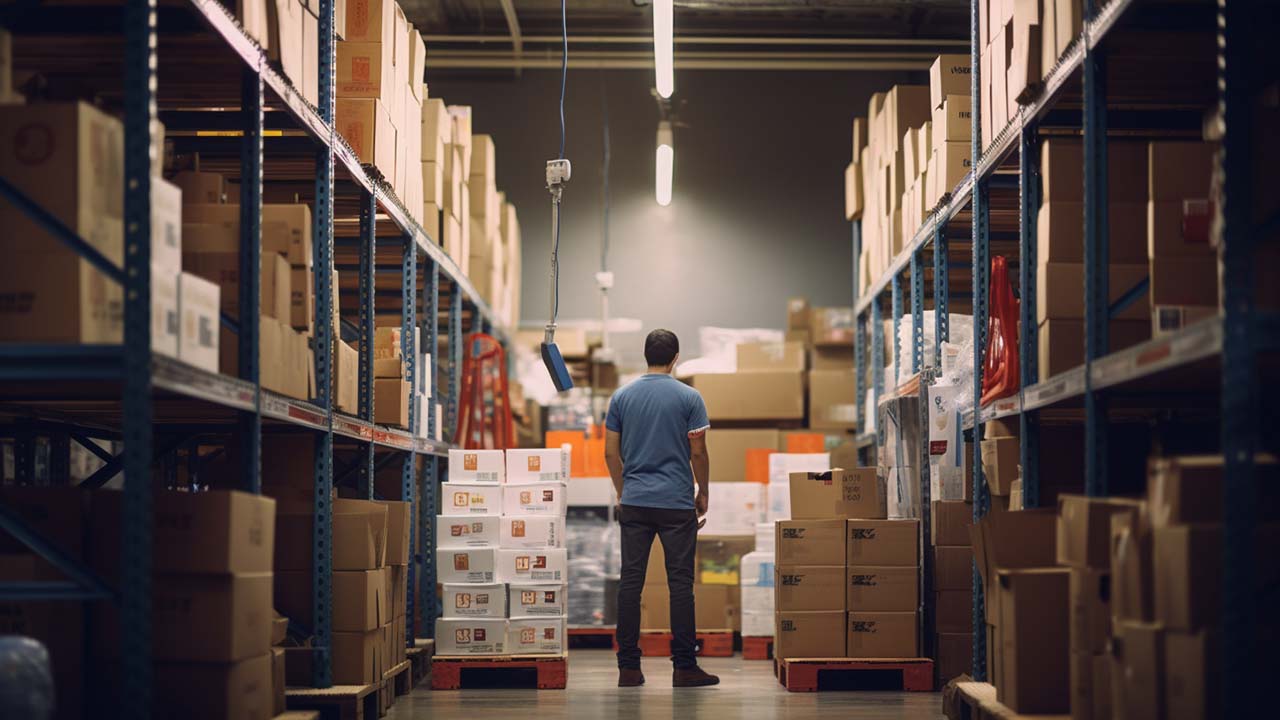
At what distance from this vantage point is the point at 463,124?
31.8ft

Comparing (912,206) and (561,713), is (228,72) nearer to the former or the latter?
(561,713)

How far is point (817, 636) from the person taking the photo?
717cm

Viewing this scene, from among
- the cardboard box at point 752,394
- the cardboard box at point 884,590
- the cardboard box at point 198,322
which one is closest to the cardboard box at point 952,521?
the cardboard box at point 884,590

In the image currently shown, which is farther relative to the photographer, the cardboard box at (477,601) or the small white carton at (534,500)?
the small white carton at (534,500)

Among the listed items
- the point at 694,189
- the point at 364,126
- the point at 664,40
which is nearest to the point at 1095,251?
the point at 364,126

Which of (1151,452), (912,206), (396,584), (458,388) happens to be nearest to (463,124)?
(458,388)

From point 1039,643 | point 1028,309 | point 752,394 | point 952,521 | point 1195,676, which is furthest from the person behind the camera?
point 752,394

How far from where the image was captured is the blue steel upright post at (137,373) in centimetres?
349

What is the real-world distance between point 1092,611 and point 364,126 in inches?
156

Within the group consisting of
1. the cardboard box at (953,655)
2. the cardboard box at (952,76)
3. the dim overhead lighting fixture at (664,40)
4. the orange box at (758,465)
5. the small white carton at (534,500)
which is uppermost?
the dim overhead lighting fixture at (664,40)

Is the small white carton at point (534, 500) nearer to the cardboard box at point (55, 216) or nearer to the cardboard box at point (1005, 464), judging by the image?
the cardboard box at point (1005, 464)

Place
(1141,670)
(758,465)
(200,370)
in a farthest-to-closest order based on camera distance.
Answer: (758,465) < (200,370) < (1141,670)

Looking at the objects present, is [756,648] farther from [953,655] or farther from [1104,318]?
[1104,318]

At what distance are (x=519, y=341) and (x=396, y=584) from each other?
6.86m
